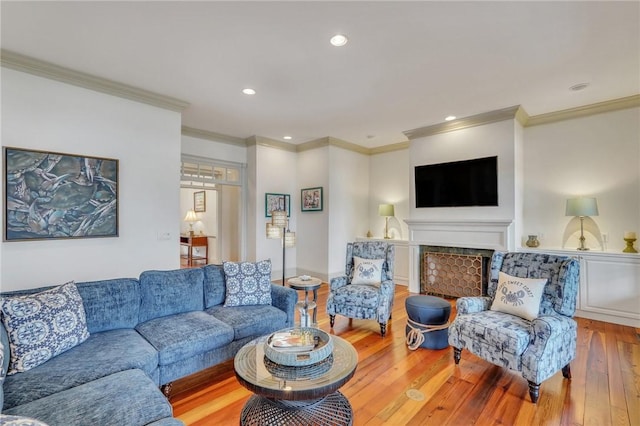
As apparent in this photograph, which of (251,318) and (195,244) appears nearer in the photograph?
(251,318)

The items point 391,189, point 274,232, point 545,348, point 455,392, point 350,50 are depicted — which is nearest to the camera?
point 545,348

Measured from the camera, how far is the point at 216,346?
2.27 m

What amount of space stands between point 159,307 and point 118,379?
0.97 meters

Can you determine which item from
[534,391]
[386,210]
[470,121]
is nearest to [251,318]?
[534,391]

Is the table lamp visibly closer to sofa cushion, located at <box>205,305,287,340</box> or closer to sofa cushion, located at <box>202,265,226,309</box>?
sofa cushion, located at <box>205,305,287,340</box>

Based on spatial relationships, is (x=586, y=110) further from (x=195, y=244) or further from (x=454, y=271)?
(x=195, y=244)

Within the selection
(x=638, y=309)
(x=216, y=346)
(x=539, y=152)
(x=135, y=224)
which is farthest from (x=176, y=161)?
(x=638, y=309)

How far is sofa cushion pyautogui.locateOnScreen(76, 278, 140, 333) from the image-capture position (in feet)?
7.17

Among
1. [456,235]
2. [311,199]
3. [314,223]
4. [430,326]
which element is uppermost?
[311,199]

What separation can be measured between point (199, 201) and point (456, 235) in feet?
22.5

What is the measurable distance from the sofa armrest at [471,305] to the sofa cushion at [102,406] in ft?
7.62

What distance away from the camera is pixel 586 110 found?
4043 millimetres

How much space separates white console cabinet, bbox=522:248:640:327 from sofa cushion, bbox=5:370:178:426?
473cm

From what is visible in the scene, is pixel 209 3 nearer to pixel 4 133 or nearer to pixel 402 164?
pixel 4 133
